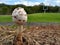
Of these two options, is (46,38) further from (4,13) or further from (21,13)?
(4,13)

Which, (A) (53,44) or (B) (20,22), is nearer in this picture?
(B) (20,22)

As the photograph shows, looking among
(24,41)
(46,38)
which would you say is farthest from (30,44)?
(46,38)

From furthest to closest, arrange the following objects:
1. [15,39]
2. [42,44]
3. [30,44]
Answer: [42,44], [30,44], [15,39]

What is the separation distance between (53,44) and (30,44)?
835mm

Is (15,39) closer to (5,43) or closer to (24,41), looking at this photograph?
(24,41)

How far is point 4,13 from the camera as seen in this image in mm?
26719

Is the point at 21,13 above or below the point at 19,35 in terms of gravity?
above

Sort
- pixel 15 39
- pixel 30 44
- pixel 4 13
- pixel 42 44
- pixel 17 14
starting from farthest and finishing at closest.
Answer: pixel 4 13 < pixel 42 44 < pixel 30 44 < pixel 15 39 < pixel 17 14

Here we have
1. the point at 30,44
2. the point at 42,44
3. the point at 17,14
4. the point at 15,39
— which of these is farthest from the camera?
the point at 42,44

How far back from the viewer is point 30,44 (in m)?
1.88

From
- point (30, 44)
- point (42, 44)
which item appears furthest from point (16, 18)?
point (42, 44)

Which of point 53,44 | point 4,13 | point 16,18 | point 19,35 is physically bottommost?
point 4,13

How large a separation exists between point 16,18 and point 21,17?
31mm

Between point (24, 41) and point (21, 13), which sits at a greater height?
point (21, 13)
